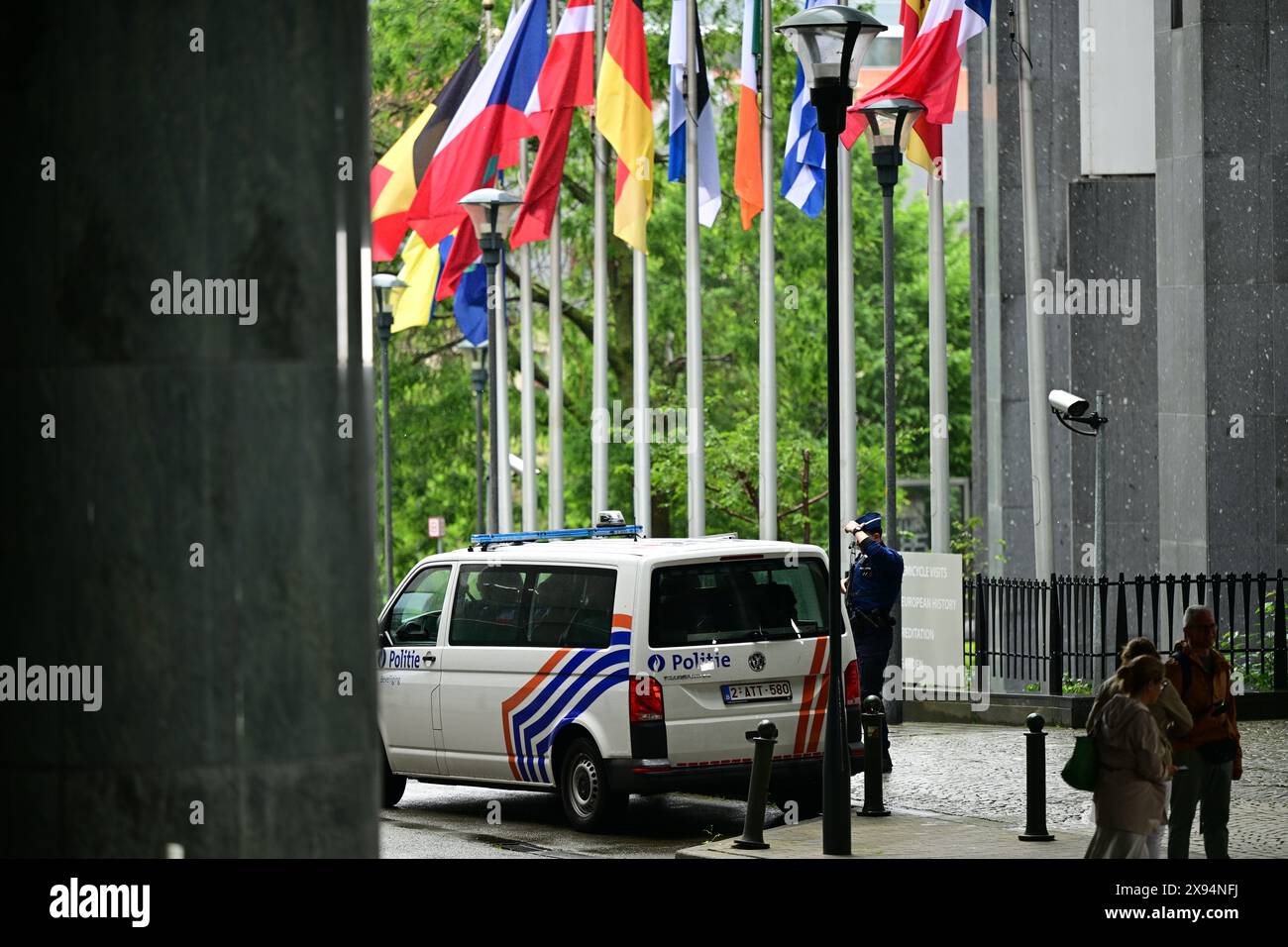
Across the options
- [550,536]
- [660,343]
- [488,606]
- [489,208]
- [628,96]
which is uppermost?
[628,96]

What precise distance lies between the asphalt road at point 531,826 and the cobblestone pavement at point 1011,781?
1.26m

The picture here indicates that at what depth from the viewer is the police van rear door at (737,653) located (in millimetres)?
13586

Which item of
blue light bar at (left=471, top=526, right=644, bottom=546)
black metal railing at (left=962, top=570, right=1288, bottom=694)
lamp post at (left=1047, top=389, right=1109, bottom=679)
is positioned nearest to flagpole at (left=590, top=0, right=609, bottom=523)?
lamp post at (left=1047, top=389, right=1109, bottom=679)

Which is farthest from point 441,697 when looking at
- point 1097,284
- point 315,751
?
point 1097,284

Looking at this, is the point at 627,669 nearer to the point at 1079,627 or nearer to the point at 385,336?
the point at 1079,627

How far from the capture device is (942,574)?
19375mm

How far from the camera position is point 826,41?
43.3ft

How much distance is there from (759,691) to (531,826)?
6.50 ft

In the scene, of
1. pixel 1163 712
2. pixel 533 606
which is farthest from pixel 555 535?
pixel 1163 712

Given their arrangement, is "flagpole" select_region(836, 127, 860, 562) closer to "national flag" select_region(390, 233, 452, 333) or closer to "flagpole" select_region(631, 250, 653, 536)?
"flagpole" select_region(631, 250, 653, 536)

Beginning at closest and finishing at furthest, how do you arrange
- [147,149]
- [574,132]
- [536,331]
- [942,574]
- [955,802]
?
[147,149] → [955,802] → [942,574] → [574,132] → [536,331]
